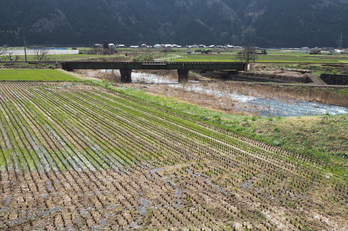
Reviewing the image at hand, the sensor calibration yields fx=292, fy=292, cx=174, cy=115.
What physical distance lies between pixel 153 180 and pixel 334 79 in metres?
52.1

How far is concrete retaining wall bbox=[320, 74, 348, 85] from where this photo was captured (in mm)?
53812

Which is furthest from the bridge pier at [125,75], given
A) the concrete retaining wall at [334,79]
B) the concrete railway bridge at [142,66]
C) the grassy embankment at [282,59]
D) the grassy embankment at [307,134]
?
the concrete retaining wall at [334,79]

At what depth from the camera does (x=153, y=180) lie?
46.8ft

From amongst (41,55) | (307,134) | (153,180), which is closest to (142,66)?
Result: (41,55)

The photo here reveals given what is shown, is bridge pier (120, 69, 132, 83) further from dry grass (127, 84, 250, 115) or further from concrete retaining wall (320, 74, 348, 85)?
concrete retaining wall (320, 74, 348, 85)

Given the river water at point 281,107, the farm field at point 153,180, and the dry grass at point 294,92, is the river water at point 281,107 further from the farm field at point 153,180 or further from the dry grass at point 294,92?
the farm field at point 153,180

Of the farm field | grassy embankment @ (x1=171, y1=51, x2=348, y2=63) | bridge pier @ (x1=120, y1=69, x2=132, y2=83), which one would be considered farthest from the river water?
grassy embankment @ (x1=171, y1=51, x2=348, y2=63)

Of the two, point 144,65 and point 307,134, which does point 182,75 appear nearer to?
point 144,65

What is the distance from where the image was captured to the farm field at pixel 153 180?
11.2 m

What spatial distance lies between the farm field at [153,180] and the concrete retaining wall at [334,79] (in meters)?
41.7

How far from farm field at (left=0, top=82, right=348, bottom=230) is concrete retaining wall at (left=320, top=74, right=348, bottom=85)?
41745mm

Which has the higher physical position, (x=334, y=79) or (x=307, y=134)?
(x=334, y=79)

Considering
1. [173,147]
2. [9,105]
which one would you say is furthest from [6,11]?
[173,147]

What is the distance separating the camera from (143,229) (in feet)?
34.3
